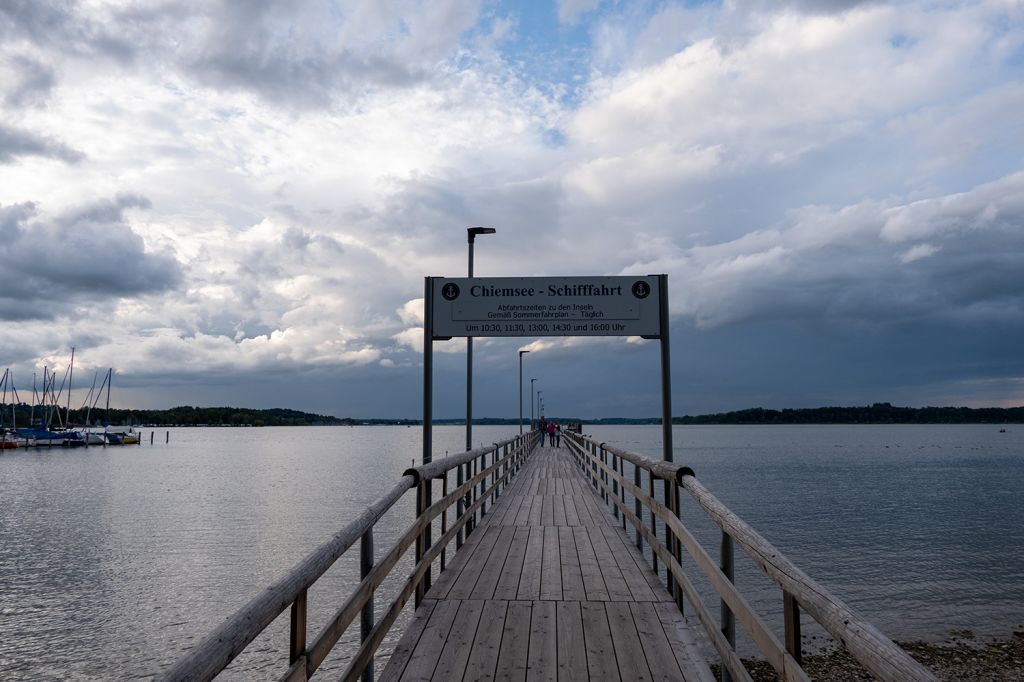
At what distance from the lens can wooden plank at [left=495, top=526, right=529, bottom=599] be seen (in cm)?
630

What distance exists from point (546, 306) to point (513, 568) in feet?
11.7

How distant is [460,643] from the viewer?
16.2 ft

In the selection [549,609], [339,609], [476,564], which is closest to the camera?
[339,609]

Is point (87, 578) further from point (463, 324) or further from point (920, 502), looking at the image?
point (920, 502)

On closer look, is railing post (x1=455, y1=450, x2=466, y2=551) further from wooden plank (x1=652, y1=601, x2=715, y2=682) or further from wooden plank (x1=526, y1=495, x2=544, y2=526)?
wooden plank (x1=652, y1=601, x2=715, y2=682)

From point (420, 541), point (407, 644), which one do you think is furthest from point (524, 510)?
point (407, 644)

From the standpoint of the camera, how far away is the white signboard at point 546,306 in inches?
365

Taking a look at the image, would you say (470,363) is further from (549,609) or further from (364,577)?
(364,577)

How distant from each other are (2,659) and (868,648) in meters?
14.3

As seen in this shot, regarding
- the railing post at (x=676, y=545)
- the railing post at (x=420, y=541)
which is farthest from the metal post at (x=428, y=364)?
the railing post at (x=676, y=545)

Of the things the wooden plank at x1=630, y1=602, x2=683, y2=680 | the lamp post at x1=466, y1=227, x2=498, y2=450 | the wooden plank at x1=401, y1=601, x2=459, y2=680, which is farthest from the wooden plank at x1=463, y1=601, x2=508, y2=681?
the lamp post at x1=466, y1=227, x2=498, y2=450

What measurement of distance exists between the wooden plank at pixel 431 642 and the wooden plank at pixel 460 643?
0.12 ft

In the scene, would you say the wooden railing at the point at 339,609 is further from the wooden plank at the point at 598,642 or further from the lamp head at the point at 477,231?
the lamp head at the point at 477,231

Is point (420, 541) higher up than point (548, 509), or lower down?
higher up
